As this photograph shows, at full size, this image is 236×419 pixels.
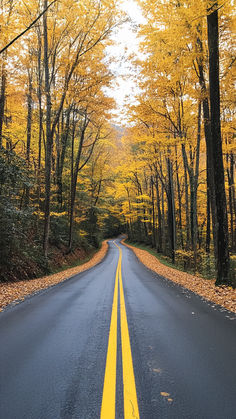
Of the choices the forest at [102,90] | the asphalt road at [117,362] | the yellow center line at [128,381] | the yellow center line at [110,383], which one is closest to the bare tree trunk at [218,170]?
the forest at [102,90]

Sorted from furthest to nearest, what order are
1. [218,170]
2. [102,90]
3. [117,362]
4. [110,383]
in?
[102,90] → [218,170] → [117,362] → [110,383]

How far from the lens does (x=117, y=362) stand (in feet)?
9.53

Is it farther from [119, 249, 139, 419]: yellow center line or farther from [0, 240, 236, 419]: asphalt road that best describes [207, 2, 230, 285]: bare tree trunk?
[119, 249, 139, 419]: yellow center line

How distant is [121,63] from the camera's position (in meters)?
13.1

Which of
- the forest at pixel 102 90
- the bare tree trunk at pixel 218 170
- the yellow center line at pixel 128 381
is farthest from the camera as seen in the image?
the forest at pixel 102 90

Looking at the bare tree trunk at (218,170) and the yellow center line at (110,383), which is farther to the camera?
the bare tree trunk at (218,170)

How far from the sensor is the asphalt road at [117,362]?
2.10m

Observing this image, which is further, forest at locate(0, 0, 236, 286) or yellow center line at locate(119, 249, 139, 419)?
forest at locate(0, 0, 236, 286)

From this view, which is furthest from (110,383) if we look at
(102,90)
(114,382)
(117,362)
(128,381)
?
(102,90)

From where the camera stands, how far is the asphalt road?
2.10 metres

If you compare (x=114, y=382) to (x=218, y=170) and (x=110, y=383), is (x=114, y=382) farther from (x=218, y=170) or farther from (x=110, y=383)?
(x=218, y=170)

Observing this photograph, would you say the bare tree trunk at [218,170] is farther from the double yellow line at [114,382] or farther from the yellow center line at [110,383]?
the yellow center line at [110,383]

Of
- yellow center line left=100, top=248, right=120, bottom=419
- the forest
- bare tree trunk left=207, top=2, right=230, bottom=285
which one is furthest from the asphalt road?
the forest

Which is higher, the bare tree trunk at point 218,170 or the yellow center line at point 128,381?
the bare tree trunk at point 218,170
